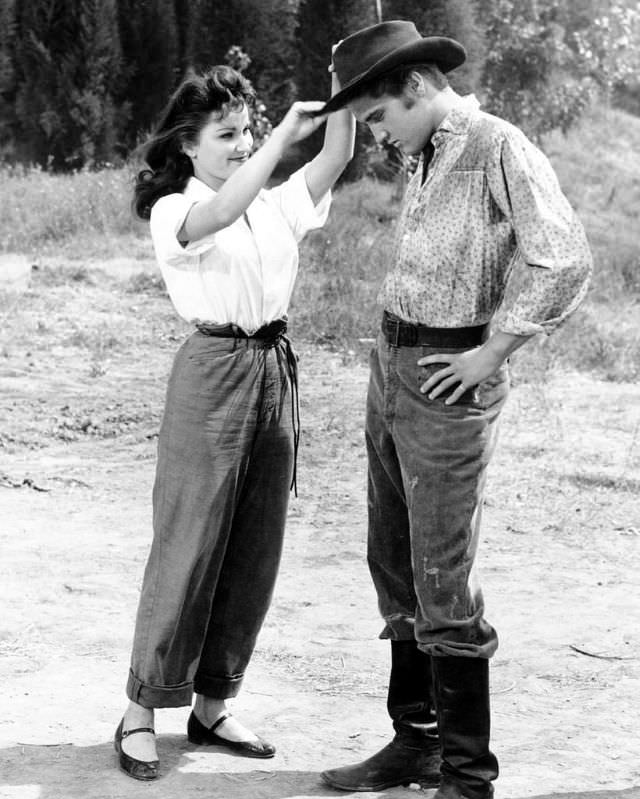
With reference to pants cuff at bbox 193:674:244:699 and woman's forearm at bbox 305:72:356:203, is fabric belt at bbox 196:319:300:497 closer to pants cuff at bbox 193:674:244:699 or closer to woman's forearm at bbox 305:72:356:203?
woman's forearm at bbox 305:72:356:203

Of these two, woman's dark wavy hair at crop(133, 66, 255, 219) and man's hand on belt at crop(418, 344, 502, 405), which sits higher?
woman's dark wavy hair at crop(133, 66, 255, 219)

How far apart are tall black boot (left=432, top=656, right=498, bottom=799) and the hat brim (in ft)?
4.68

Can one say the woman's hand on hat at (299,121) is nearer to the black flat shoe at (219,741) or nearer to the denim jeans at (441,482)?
the denim jeans at (441,482)

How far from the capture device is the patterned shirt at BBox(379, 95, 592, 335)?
3.28 metres

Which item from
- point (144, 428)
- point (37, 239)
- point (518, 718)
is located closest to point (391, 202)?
point (37, 239)

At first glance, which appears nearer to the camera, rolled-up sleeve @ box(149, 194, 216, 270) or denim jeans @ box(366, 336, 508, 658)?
denim jeans @ box(366, 336, 508, 658)

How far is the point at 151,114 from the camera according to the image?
2027 centimetres

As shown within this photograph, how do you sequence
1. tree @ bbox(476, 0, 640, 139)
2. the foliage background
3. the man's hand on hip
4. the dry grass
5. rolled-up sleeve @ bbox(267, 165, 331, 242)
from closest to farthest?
the man's hand on hip
rolled-up sleeve @ bbox(267, 165, 331, 242)
the dry grass
the foliage background
tree @ bbox(476, 0, 640, 139)

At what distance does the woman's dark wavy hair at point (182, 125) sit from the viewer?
3.78 m

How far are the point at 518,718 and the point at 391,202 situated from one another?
1205cm

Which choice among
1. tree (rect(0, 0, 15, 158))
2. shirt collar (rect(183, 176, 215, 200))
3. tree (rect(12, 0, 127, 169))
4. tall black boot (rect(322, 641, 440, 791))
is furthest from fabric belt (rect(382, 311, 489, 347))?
tree (rect(0, 0, 15, 158))

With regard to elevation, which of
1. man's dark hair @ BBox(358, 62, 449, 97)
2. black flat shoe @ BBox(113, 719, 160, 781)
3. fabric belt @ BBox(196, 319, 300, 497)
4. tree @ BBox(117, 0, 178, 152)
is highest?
tree @ BBox(117, 0, 178, 152)

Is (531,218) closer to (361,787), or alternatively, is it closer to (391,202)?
(361,787)

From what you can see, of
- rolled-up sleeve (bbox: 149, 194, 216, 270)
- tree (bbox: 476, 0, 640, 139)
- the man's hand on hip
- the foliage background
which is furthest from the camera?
tree (bbox: 476, 0, 640, 139)
